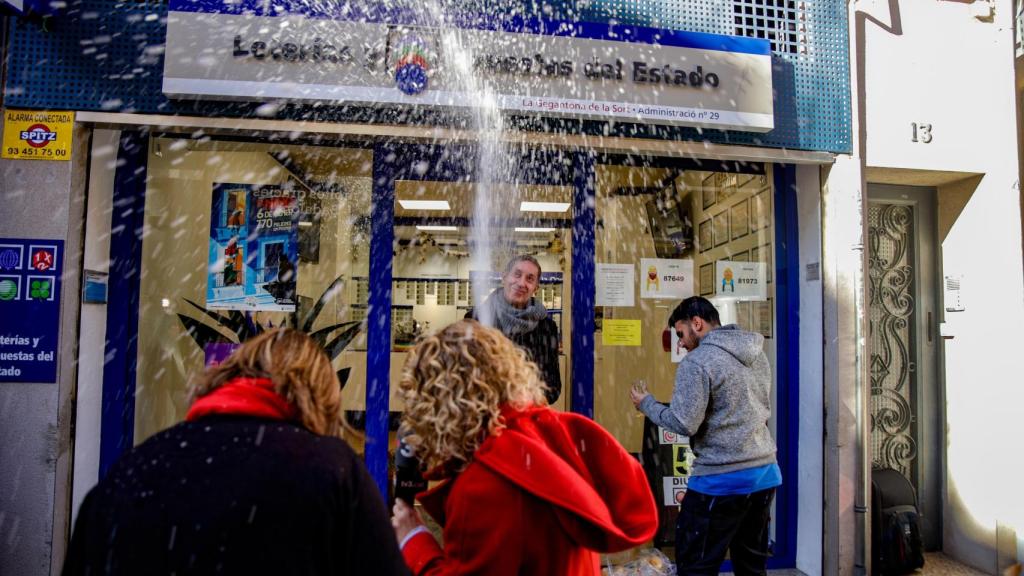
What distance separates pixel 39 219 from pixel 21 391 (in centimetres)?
105

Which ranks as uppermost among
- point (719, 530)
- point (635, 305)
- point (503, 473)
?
point (635, 305)

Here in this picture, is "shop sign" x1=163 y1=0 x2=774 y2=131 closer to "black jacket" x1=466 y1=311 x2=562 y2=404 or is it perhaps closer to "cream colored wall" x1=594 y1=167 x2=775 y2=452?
"cream colored wall" x1=594 y1=167 x2=775 y2=452

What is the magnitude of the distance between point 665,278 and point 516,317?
4.87 feet

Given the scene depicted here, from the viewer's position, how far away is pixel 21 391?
3855mm

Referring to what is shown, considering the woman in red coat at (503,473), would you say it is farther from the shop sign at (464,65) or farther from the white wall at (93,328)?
the white wall at (93,328)

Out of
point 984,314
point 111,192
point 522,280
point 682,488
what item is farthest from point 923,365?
point 111,192

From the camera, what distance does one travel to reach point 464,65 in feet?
13.7

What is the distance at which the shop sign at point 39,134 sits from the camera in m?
3.94

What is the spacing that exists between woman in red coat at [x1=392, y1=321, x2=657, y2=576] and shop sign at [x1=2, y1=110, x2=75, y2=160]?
349cm

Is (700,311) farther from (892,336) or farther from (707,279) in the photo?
(892,336)

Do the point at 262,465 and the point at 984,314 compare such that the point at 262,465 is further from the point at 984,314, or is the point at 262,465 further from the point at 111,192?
the point at 984,314

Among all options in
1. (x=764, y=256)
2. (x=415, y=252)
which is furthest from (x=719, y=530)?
(x=415, y=252)

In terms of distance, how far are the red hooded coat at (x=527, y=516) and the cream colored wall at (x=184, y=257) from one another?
301 centimetres

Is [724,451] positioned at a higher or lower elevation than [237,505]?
lower
